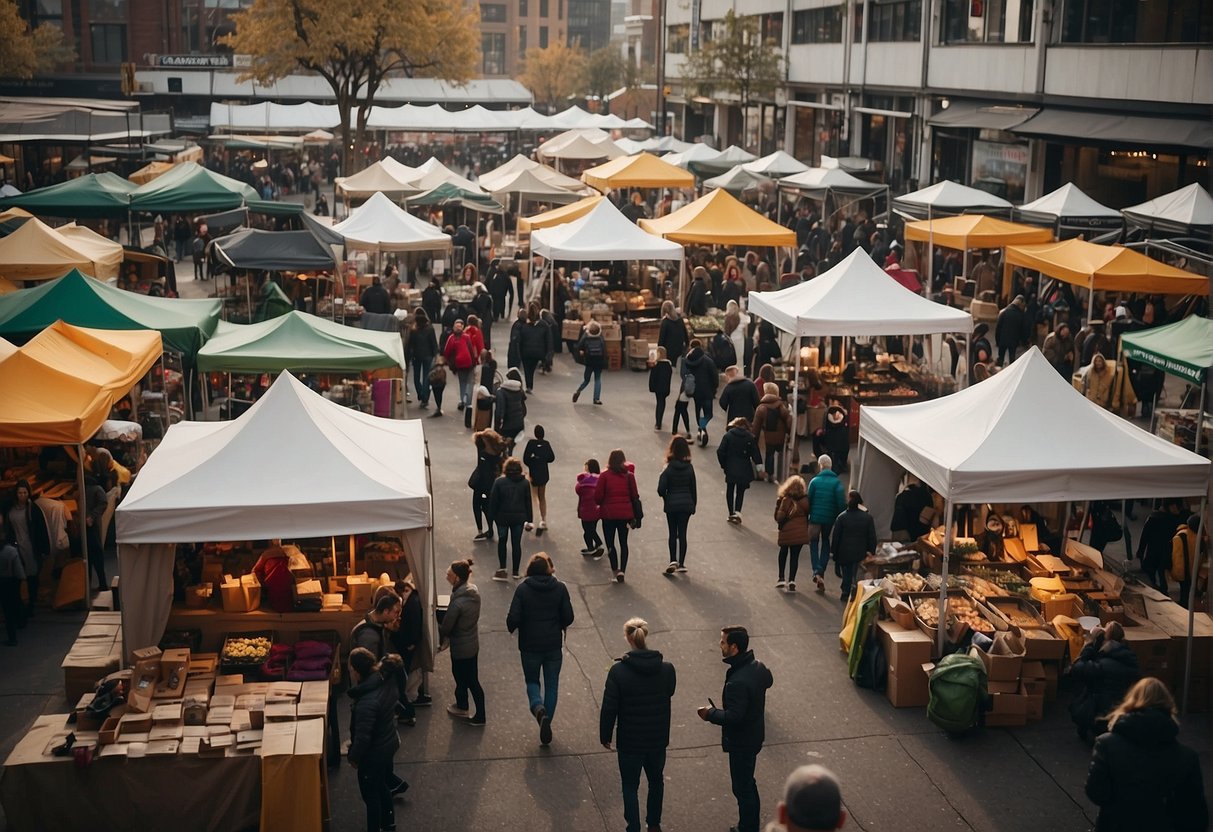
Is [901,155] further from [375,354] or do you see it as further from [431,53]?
[375,354]

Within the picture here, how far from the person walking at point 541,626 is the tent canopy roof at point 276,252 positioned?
42.8 feet

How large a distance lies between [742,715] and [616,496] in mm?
4600

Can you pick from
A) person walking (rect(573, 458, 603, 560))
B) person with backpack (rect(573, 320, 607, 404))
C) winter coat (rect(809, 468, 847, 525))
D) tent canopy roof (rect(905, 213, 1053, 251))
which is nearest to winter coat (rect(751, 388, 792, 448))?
winter coat (rect(809, 468, 847, 525))

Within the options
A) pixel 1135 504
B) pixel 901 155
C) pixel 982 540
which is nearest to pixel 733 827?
pixel 982 540

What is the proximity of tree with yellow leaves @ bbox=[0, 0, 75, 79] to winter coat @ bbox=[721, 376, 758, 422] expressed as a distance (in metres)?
46.6

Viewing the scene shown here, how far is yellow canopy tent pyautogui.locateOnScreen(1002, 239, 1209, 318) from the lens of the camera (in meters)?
19.2

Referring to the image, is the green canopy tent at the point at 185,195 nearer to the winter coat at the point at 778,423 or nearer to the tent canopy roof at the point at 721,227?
the tent canopy roof at the point at 721,227

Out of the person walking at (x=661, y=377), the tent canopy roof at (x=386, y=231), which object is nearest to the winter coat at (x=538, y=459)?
the person walking at (x=661, y=377)

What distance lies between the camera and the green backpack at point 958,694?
937cm

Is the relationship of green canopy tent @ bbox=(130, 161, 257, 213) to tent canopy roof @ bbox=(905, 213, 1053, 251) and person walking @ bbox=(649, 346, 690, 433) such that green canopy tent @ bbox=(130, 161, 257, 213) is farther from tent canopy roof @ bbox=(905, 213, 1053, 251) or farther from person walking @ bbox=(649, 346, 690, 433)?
tent canopy roof @ bbox=(905, 213, 1053, 251)

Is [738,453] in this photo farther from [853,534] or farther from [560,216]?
[560,216]

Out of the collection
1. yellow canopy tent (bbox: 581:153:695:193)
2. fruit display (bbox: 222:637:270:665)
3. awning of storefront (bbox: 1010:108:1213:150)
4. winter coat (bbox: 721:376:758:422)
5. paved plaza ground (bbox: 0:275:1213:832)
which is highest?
awning of storefront (bbox: 1010:108:1213:150)

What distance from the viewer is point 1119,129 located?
1022 inches

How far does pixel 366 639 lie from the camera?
868cm
